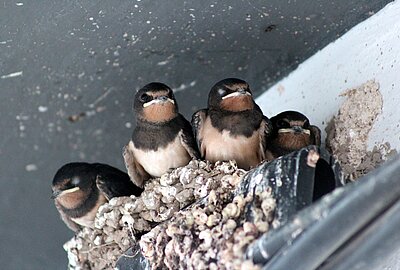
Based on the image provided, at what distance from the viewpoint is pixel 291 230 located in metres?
2.26

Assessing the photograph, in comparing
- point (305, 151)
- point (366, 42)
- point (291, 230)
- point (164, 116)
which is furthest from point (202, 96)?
point (291, 230)

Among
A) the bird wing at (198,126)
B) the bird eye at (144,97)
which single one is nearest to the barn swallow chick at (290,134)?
the bird wing at (198,126)

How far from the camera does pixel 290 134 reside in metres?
3.72

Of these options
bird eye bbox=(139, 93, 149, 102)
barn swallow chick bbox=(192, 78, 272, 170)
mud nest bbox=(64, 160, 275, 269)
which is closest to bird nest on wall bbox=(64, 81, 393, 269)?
mud nest bbox=(64, 160, 275, 269)

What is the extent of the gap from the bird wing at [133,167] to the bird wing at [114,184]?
0.09m

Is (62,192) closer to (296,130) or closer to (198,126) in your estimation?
(198,126)

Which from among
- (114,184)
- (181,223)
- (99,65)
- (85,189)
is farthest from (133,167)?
(181,223)

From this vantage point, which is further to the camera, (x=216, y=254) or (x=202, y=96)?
(x=202, y=96)

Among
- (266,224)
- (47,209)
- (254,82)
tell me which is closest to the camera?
(266,224)

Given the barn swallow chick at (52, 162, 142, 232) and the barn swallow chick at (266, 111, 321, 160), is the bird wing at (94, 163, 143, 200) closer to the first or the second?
the barn swallow chick at (52, 162, 142, 232)

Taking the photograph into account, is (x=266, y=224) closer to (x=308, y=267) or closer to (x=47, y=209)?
(x=308, y=267)

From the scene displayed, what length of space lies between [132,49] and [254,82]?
28.4 inches

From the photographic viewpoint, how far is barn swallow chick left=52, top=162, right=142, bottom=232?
158 inches

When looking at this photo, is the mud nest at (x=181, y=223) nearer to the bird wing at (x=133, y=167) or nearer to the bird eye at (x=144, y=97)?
the bird wing at (x=133, y=167)
